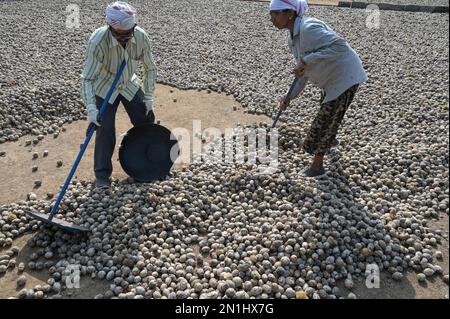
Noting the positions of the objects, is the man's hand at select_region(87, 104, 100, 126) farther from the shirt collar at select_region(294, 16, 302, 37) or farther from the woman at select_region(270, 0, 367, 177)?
the shirt collar at select_region(294, 16, 302, 37)

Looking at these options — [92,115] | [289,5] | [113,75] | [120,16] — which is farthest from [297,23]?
[92,115]

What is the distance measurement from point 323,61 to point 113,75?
1.92 metres

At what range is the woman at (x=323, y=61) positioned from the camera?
3312 millimetres

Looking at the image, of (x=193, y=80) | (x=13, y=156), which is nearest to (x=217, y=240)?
(x=13, y=156)

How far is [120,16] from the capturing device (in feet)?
10.5

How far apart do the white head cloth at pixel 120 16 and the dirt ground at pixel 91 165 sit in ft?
5.33

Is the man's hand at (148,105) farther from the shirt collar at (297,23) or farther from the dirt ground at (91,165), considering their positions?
the shirt collar at (297,23)

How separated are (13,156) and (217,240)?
2.81 meters

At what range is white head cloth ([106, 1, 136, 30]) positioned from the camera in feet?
10.4

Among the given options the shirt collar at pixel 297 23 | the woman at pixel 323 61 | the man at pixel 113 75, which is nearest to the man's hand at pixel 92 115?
the man at pixel 113 75

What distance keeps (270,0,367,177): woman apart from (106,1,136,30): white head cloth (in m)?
1.17

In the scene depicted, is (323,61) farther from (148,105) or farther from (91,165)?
(91,165)

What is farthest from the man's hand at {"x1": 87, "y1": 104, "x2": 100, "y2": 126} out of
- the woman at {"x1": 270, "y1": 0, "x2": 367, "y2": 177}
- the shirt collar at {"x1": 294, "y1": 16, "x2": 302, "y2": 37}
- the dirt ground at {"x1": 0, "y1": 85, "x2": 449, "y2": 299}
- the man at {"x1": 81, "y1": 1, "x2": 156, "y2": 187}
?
the shirt collar at {"x1": 294, "y1": 16, "x2": 302, "y2": 37}

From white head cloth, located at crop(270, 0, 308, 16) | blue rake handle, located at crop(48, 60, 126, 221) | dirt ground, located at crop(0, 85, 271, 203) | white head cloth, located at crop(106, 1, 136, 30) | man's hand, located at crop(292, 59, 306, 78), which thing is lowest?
dirt ground, located at crop(0, 85, 271, 203)
